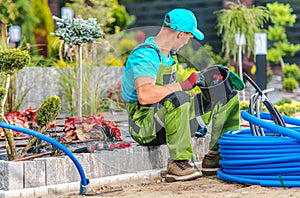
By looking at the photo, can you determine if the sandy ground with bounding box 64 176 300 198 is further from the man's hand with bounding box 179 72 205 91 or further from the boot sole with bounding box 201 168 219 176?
the man's hand with bounding box 179 72 205 91

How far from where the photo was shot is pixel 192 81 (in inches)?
164

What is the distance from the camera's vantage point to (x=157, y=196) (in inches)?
143

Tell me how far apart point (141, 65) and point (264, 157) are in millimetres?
911

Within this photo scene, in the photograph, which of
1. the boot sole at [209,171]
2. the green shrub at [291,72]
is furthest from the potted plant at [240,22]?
the green shrub at [291,72]

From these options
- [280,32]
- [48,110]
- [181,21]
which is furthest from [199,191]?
[280,32]

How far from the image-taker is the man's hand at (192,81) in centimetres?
412

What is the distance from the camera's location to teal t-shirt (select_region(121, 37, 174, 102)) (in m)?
4.10

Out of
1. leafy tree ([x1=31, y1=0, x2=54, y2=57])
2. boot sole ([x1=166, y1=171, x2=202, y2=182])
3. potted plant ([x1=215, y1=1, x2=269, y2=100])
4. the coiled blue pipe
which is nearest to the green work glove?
the coiled blue pipe

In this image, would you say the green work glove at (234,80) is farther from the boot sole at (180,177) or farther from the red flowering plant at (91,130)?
the red flowering plant at (91,130)

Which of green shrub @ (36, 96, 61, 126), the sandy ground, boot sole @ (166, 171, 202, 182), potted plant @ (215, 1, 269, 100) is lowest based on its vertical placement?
the sandy ground

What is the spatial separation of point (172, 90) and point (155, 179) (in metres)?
0.58

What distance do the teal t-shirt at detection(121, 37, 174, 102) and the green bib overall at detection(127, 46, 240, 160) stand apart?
6cm

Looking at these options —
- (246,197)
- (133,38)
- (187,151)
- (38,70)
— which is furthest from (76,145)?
(133,38)

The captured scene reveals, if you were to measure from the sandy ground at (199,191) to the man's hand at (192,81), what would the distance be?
576mm
